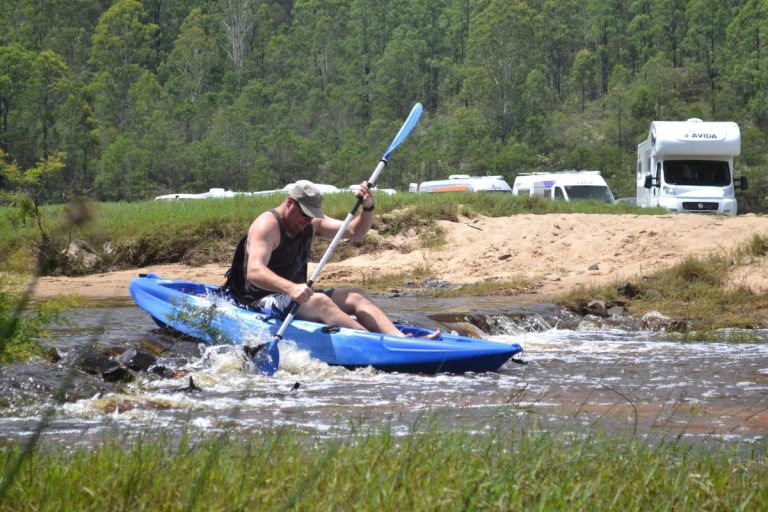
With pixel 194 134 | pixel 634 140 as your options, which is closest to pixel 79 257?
pixel 634 140

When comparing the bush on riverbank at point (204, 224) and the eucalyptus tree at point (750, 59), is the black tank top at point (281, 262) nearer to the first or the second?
the bush on riverbank at point (204, 224)

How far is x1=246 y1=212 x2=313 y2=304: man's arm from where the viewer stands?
8414 millimetres

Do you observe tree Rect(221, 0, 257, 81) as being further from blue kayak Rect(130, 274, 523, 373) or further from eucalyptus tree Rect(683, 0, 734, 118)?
blue kayak Rect(130, 274, 523, 373)

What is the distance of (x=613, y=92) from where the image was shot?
190 feet

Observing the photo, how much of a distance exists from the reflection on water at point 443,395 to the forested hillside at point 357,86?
3286 centimetres

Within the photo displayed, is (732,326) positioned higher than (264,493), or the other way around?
(264,493)

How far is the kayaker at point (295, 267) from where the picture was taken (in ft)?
27.8

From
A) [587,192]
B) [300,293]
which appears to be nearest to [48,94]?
[587,192]

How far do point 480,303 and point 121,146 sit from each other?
3790 cm

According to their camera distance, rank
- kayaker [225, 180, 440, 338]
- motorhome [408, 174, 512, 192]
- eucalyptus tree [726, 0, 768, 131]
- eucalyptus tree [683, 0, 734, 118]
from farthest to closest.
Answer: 1. eucalyptus tree [683, 0, 734, 118]
2. eucalyptus tree [726, 0, 768, 131]
3. motorhome [408, 174, 512, 192]
4. kayaker [225, 180, 440, 338]

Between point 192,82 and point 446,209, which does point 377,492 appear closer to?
point 446,209

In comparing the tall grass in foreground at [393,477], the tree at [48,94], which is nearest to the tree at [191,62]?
the tree at [48,94]

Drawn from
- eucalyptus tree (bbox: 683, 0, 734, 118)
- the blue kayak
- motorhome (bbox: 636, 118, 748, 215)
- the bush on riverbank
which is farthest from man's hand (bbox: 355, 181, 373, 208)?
eucalyptus tree (bbox: 683, 0, 734, 118)

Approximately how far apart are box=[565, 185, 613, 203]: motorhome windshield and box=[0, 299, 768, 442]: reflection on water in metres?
17.6
